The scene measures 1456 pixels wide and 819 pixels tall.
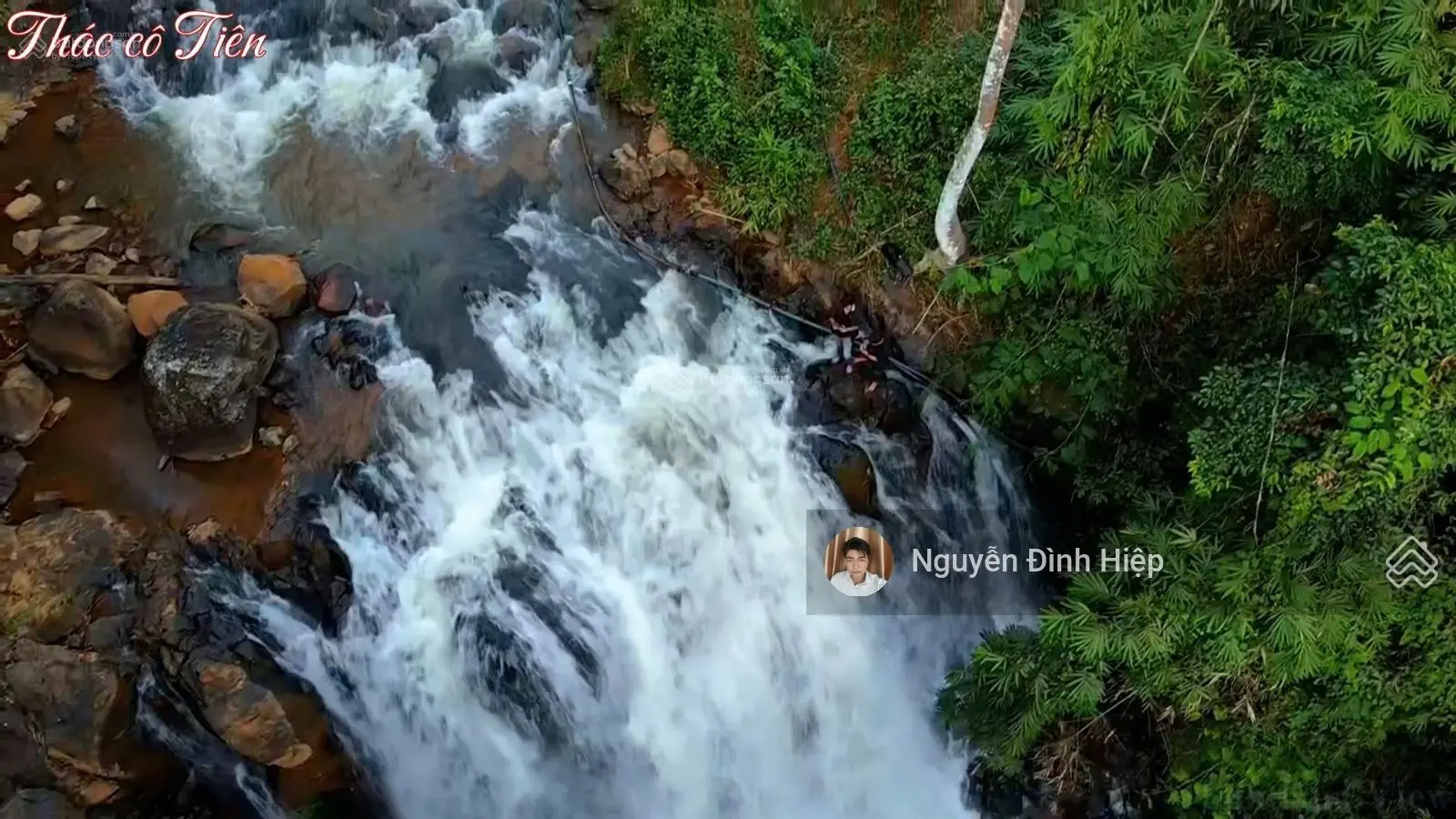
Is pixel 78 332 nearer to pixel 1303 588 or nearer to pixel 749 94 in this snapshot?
pixel 749 94

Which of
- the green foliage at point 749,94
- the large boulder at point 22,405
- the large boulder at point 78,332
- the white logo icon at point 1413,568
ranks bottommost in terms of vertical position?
the large boulder at point 22,405

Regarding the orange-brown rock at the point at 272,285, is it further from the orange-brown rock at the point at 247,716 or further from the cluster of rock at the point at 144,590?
the orange-brown rock at the point at 247,716

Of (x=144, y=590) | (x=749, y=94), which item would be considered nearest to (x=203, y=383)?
(x=144, y=590)

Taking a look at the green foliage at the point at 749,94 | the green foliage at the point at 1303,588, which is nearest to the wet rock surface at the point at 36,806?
the green foliage at the point at 1303,588

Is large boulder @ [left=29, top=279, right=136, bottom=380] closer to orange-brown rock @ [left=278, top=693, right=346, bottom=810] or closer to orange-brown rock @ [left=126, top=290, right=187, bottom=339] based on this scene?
orange-brown rock @ [left=126, top=290, right=187, bottom=339]

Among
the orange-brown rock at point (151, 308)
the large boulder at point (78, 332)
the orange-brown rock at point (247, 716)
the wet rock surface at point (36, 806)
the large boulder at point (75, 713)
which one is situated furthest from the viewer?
the orange-brown rock at point (151, 308)

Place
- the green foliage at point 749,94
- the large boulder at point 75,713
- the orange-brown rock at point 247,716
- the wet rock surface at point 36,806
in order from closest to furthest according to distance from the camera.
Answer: the wet rock surface at point 36,806 < the large boulder at point 75,713 < the orange-brown rock at point 247,716 < the green foliage at point 749,94

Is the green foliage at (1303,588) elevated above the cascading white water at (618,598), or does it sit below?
above
